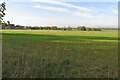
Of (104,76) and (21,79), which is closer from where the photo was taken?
(21,79)

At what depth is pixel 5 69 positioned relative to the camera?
888 cm

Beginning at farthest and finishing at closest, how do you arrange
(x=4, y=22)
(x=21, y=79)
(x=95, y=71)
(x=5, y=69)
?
(x=95, y=71)
(x=5, y=69)
(x=4, y=22)
(x=21, y=79)

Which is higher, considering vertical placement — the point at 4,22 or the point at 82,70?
the point at 4,22

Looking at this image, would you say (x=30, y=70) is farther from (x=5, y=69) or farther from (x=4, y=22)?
(x=4, y=22)

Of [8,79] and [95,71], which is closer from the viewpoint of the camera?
[8,79]

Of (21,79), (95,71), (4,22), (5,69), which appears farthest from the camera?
(95,71)

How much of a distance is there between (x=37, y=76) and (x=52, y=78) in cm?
50

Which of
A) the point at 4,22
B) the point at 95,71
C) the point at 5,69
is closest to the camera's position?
the point at 4,22

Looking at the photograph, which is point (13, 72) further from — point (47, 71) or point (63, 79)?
point (63, 79)

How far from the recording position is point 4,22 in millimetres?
8297

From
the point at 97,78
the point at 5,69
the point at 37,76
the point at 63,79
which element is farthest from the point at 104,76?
the point at 5,69

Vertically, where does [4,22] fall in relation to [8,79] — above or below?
above

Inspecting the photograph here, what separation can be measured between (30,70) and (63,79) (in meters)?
1.43

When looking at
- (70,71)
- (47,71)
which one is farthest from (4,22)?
(70,71)
